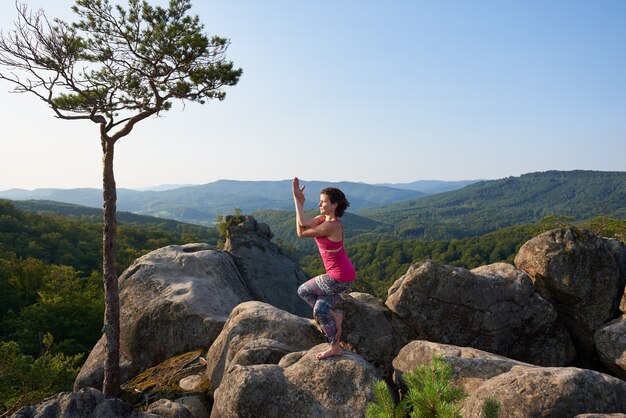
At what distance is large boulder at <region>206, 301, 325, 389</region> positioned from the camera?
1059cm

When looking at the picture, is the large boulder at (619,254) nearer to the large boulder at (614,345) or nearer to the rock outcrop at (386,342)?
the rock outcrop at (386,342)

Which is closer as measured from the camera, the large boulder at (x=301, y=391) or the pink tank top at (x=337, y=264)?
the large boulder at (x=301, y=391)

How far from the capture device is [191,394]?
11.0m

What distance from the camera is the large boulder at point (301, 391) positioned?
27.5ft

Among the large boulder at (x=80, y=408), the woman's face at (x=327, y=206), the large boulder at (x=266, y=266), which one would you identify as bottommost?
the large boulder at (x=266, y=266)

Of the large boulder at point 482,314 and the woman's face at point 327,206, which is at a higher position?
the woman's face at point 327,206

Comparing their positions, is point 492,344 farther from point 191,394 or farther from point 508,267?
point 191,394

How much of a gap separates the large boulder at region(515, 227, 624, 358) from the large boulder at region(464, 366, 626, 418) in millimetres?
5561

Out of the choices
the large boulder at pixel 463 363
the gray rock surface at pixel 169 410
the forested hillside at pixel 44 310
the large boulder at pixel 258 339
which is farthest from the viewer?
the forested hillside at pixel 44 310

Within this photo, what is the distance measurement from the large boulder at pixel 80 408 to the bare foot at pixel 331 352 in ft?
12.5

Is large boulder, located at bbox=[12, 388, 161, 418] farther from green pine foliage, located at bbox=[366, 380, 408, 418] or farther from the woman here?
green pine foliage, located at bbox=[366, 380, 408, 418]

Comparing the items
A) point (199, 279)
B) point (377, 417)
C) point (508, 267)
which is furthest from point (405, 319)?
point (199, 279)

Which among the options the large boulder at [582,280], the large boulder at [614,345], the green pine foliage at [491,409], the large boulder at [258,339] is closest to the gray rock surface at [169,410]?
the large boulder at [258,339]

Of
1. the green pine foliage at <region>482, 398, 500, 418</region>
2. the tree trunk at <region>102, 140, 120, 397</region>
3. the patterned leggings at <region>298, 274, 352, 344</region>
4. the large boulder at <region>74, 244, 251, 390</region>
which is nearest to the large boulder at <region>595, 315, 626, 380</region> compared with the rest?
the patterned leggings at <region>298, 274, 352, 344</region>
